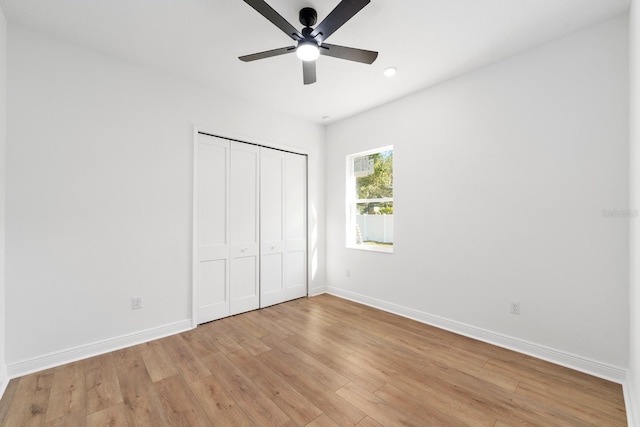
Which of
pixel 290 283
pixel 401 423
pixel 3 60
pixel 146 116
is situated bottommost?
pixel 401 423

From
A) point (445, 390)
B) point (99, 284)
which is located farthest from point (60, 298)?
point (445, 390)

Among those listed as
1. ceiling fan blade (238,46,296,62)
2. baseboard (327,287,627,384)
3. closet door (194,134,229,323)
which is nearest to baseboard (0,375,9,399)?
closet door (194,134,229,323)

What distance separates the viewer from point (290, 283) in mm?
4098

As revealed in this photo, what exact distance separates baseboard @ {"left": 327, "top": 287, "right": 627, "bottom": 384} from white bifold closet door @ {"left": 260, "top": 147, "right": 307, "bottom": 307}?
1.21 m

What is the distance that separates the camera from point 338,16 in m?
1.71

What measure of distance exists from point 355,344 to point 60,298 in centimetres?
269

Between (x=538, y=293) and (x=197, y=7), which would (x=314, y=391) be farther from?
(x=197, y=7)

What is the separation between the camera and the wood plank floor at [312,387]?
1.72 metres

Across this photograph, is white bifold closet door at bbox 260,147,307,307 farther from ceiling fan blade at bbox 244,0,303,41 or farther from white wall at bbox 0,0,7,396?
white wall at bbox 0,0,7,396

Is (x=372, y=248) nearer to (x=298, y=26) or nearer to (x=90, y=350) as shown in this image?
(x=298, y=26)

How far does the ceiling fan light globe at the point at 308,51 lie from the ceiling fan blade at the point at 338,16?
63 mm

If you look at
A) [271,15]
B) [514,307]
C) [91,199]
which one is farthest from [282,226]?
[514,307]

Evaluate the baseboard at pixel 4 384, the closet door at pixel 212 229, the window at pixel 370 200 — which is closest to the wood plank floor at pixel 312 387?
the baseboard at pixel 4 384

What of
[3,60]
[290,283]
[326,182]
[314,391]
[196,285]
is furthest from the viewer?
[326,182]
